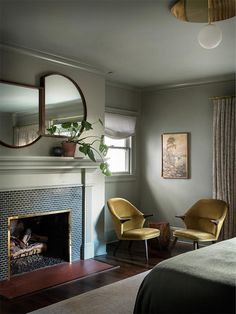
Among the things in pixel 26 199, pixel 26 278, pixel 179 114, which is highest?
pixel 179 114

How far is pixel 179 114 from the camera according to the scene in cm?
577

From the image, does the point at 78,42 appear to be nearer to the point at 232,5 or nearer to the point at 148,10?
the point at 148,10

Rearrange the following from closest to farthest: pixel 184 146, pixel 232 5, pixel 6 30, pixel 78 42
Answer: pixel 232 5, pixel 6 30, pixel 78 42, pixel 184 146

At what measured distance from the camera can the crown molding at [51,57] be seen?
382 centimetres

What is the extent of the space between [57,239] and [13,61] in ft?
7.42

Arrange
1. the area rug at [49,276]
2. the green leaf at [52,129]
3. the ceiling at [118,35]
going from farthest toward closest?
the green leaf at [52,129]
the area rug at [49,276]
the ceiling at [118,35]

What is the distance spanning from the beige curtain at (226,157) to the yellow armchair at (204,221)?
0.38 metres

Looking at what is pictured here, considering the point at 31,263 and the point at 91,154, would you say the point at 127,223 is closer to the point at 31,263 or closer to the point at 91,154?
the point at 91,154

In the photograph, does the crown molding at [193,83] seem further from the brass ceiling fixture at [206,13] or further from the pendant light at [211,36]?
the pendant light at [211,36]

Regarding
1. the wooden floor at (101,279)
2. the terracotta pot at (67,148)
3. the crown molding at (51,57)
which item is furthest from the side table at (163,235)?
the crown molding at (51,57)

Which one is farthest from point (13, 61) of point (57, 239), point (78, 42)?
point (57, 239)

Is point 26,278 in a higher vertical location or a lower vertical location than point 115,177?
lower

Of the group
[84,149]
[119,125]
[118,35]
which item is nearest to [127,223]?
[84,149]

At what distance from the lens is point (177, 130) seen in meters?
5.79
